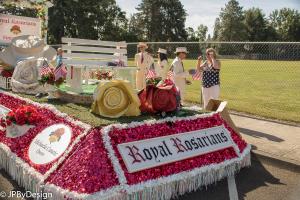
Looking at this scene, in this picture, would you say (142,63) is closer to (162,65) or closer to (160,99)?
(162,65)

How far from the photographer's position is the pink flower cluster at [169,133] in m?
4.82

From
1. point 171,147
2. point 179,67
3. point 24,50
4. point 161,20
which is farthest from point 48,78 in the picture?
point 161,20

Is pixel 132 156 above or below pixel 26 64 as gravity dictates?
below

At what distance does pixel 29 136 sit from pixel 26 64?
104 inches

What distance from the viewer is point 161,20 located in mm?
89625

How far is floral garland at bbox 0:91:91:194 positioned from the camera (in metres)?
4.84

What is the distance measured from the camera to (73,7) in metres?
58.2

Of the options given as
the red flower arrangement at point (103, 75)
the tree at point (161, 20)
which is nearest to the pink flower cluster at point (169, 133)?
the red flower arrangement at point (103, 75)

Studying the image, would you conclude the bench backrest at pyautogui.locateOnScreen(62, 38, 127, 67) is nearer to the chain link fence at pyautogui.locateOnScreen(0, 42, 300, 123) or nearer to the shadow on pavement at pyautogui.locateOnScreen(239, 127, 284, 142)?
the chain link fence at pyautogui.locateOnScreen(0, 42, 300, 123)

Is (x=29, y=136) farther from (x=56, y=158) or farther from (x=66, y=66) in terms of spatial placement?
(x=66, y=66)

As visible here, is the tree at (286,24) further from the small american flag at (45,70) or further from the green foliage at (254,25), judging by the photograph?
the small american flag at (45,70)

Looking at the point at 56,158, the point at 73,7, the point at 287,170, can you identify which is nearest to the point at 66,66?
the point at 56,158

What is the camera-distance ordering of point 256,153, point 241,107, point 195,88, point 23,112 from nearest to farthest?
point 23,112
point 256,153
point 241,107
point 195,88

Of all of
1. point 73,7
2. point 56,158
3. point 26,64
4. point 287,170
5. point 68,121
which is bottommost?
point 287,170
